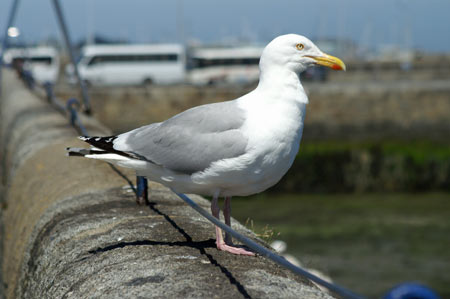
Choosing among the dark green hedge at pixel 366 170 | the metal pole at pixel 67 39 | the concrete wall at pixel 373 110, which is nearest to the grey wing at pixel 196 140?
the metal pole at pixel 67 39

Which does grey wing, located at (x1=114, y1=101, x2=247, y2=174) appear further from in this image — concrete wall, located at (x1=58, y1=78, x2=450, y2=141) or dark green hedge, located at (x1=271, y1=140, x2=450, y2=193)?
concrete wall, located at (x1=58, y1=78, x2=450, y2=141)

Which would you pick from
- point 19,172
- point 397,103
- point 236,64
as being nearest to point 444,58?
point 236,64

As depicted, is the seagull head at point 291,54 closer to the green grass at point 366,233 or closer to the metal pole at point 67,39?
the metal pole at point 67,39

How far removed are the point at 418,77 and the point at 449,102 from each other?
34.6 feet

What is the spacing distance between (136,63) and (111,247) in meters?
40.3

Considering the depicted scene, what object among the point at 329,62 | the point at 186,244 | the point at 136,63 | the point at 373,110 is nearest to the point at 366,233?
the point at 373,110

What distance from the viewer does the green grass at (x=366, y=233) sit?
1344 cm

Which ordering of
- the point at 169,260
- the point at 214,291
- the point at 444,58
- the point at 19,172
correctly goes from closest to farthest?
the point at 214,291 → the point at 169,260 → the point at 19,172 → the point at 444,58

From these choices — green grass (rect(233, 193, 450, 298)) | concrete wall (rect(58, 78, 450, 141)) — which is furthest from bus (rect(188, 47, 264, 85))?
green grass (rect(233, 193, 450, 298))

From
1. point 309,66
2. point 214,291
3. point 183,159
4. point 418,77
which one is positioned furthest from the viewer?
point 418,77

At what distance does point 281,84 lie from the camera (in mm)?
2764

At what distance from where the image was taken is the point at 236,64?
4500cm

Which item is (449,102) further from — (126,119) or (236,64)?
(236,64)

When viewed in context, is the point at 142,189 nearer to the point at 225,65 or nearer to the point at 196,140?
the point at 196,140
